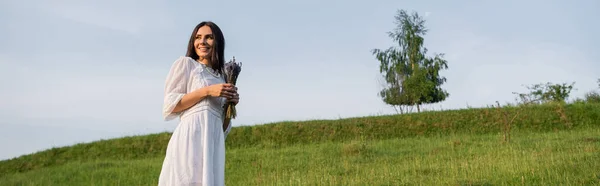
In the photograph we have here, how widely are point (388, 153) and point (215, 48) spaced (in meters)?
10.9

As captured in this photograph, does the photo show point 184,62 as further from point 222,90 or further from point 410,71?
point 410,71

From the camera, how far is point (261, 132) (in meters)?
21.6

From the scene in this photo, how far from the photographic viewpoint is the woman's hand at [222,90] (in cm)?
340

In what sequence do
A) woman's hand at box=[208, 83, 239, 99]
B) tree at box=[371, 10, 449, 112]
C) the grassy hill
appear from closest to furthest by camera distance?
woman's hand at box=[208, 83, 239, 99] → the grassy hill → tree at box=[371, 10, 449, 112]

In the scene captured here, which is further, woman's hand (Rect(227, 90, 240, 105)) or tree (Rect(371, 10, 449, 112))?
tree (Rect(371, 10, 449, 112))

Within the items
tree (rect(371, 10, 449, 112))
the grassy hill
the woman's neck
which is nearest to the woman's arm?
the woman's neck

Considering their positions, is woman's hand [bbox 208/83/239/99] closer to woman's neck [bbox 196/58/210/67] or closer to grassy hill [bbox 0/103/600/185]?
woman's neck [bbox 196/58/210/67]

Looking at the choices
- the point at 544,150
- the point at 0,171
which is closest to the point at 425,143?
the point at 544,150

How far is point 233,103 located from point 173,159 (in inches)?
19.9

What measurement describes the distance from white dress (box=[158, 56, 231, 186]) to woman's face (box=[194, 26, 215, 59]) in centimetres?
8

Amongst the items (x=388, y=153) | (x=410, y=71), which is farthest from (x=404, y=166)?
(x=410, y=71)

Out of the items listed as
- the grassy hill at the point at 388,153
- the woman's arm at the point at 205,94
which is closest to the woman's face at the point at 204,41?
the woman's arm at the point at 205,94

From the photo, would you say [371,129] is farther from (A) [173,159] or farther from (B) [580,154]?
(A) [173,159]

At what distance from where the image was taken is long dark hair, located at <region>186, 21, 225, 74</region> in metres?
3.75
